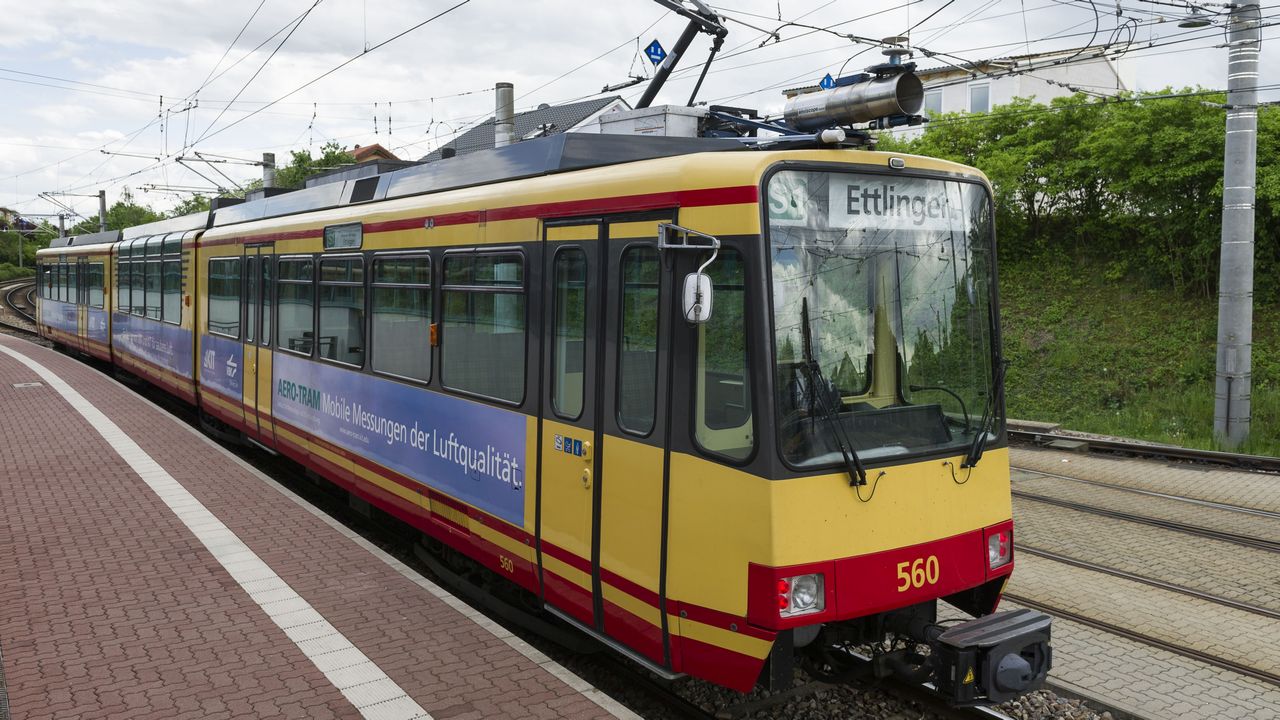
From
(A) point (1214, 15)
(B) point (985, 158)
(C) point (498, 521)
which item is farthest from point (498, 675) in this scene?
(B) point (985, 158)

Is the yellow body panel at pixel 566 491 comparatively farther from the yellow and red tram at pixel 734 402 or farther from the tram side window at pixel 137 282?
the tram side window at pixel 137 282

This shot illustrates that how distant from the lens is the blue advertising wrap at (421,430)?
21.2 feet

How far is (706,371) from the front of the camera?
4.90 meters

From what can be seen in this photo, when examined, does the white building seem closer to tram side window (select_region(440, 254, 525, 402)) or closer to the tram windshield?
tram side window (select_region(440, 254, 525, 402))

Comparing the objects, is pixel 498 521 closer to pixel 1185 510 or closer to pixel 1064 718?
pixel 1064 718

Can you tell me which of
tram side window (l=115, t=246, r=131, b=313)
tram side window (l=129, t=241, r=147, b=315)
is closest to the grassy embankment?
tram side window (l=129, t=241, r=147, b=315)

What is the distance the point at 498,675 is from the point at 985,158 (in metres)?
20.9

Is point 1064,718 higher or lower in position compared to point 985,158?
lower

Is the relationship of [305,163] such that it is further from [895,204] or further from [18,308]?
[895,204]

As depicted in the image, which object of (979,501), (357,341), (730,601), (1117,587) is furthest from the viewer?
(357,341)

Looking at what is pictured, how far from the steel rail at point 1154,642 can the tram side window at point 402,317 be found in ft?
15.6

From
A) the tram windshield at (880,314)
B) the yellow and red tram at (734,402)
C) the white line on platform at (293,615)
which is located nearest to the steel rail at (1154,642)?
the yellow and red tram at (734,402)

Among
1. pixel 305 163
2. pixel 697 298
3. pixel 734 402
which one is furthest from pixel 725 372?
pixel 305 163

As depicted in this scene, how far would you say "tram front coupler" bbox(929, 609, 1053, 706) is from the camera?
474cm
